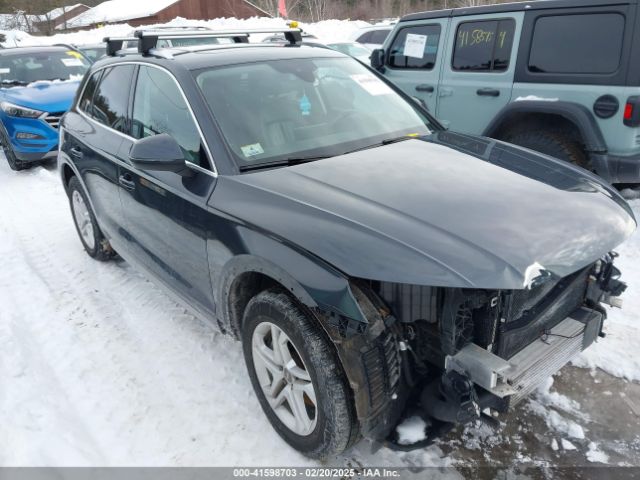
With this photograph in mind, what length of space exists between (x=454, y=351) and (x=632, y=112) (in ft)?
11.3

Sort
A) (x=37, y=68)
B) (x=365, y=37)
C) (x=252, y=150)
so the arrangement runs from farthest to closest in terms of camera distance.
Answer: (x=365, y=37)
(x=37, y=68)
(x=252, y=150)

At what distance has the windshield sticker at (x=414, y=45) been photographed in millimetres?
6004

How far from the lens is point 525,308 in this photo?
2.15 metres

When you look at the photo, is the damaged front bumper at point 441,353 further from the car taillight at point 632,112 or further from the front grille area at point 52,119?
the front grille area at point 52,119

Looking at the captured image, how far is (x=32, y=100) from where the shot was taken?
25.1ft

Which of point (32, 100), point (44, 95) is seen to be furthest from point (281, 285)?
point (44, 95)

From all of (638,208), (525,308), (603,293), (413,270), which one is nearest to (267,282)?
(413,270)

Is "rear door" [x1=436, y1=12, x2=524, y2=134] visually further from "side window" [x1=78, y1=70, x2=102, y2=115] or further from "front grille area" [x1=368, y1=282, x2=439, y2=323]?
"front grille area" [x1=368, y1=282, x2=439, y2=323]

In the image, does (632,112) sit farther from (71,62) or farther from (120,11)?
(120,11)

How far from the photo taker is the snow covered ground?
249 centimetres

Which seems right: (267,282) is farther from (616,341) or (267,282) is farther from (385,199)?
(616,341)

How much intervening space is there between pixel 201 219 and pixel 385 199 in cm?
98

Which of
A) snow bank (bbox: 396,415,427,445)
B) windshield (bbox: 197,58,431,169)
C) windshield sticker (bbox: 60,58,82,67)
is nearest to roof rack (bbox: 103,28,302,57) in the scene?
windshield (bbox: 197,58,431,169)

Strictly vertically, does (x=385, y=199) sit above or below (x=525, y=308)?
above
